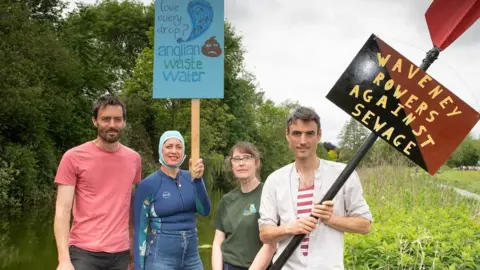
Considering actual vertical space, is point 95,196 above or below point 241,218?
above

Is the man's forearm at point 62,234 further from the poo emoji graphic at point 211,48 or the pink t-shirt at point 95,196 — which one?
the poo emoji graphic at point 211,48

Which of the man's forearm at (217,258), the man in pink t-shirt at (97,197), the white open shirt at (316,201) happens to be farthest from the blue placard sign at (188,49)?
the white open shirt at (316,201)

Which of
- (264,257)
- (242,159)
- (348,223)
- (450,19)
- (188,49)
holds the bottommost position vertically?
(264,257)

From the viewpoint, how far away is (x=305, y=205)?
94.3 inches

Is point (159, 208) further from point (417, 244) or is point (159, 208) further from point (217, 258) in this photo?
point (417, 244)

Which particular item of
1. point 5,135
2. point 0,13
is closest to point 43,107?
point 5,135

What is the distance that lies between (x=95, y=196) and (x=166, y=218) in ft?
1.63

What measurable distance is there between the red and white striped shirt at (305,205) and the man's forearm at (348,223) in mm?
121

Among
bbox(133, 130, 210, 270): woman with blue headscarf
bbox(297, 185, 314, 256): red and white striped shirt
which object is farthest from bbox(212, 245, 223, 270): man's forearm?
bbox(297, 185, 314, 256): red and white striped shirt

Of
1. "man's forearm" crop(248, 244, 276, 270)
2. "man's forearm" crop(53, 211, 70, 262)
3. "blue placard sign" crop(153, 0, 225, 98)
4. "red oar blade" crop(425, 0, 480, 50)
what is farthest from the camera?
"blue placard sign" crop(153, 0, 225, 98)

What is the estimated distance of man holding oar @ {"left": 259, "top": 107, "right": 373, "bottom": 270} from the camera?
2307 mm

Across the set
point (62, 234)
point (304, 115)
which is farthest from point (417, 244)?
point (62, 234)

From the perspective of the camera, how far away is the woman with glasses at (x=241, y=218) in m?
3.21

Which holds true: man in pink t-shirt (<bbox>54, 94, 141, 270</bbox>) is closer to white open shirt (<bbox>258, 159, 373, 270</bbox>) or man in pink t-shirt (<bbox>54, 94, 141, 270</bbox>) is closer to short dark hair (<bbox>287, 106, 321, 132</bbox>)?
white open shirt (<bbox>258, 159, 373, 270</bbox>)
